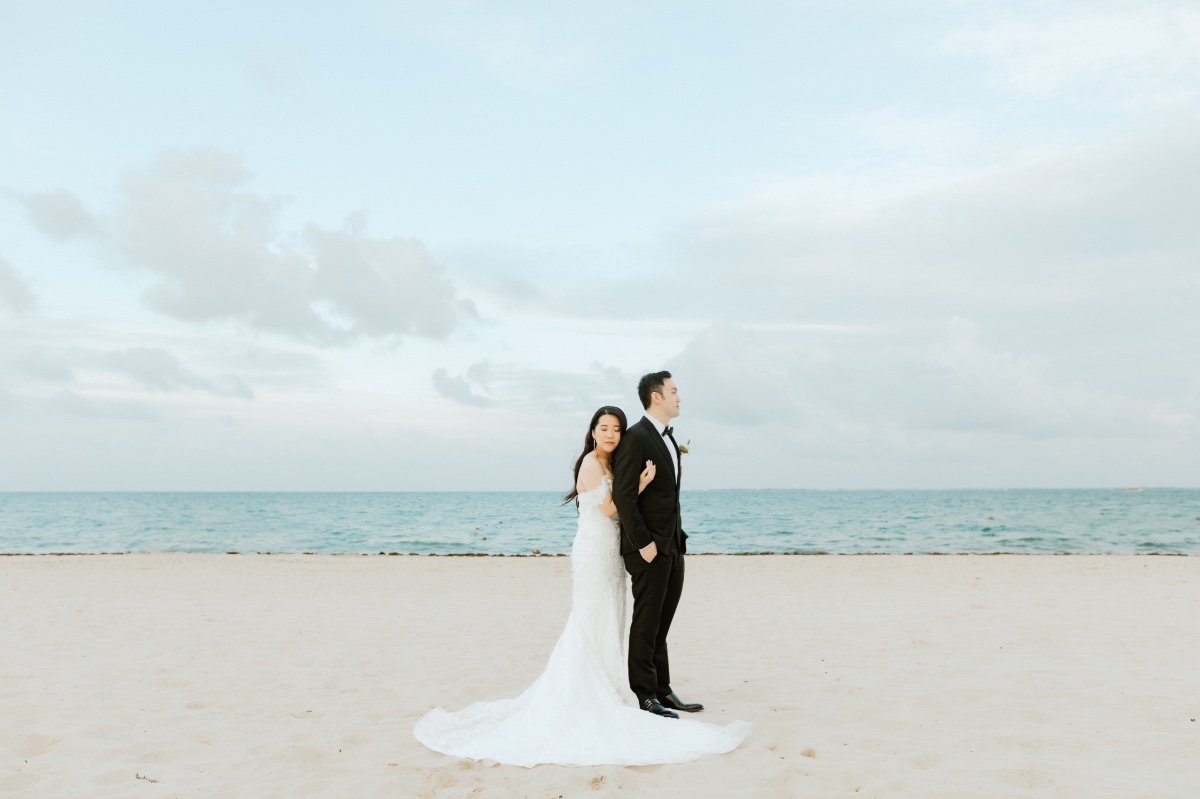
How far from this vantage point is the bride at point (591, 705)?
181 inches

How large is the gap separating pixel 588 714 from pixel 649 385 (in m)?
2.13

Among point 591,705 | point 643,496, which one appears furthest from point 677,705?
point 643,496

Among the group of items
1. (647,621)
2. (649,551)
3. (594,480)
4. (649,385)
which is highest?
(649,385)

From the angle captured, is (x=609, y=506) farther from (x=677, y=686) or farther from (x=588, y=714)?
(x=677, y=686)

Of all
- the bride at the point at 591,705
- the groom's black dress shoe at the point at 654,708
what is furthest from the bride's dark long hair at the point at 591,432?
the groom's black dress shoe at the point at 654,708

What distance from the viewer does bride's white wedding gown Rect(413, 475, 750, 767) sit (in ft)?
15.0

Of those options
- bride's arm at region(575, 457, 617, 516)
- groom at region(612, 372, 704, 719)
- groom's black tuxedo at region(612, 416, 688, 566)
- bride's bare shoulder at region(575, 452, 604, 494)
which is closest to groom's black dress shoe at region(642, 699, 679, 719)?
groom at region(612, 372, 704, 719)

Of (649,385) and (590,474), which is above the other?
(649,385)

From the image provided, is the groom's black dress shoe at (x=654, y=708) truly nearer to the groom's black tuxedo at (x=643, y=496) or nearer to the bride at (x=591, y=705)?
the bride at (x=591, y=705)

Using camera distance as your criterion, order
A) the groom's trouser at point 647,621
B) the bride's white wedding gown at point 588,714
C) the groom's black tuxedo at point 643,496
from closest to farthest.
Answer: the bride's white wedding gown at point 588,714 → the groom's black tuxedo at point 643,496 → the groom's trouser at point 647,621

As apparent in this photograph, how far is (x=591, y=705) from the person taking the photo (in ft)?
16.2

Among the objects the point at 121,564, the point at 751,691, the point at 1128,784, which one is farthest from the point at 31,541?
the point at 1128,784

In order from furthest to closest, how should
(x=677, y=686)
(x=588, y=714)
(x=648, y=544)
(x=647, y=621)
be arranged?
(x=677, y=686), (x=647, y=621), (x=648, y=544), (x=588, y=714)

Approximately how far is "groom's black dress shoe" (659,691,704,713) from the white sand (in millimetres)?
173
